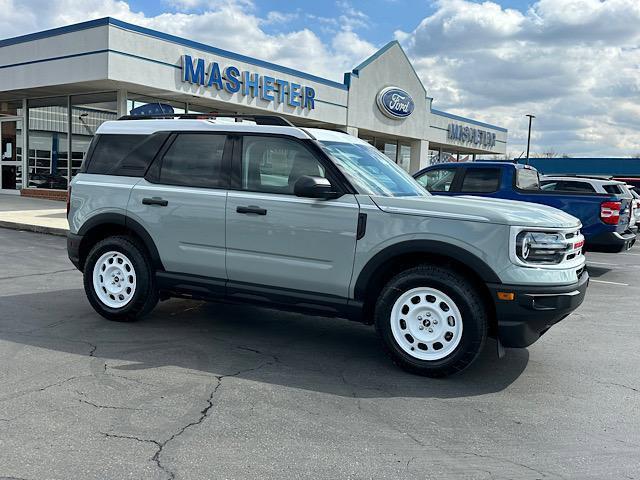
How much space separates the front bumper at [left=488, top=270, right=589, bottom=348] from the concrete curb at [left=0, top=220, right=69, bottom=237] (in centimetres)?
1034

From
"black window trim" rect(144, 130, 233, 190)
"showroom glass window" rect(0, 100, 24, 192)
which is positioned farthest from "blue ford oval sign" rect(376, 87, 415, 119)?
"black window trim" rect(144, 130, 233, 190)

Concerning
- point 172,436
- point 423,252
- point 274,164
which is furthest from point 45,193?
point 172,436

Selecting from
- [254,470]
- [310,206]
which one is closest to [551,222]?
[310,206]

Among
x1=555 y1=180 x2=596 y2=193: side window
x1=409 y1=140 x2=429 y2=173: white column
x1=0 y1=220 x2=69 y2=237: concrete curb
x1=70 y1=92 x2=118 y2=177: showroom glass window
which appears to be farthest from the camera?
x1=409 y1=140 x2=429 y2=173: white column

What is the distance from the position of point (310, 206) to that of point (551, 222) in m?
1.87

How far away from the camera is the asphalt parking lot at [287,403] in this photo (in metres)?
3.11

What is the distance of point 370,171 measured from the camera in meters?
5.07

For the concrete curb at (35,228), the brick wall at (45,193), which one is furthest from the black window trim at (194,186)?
the brick wall at (45,193)

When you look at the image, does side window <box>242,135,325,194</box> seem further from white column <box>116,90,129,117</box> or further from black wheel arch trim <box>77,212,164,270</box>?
white column <box>116,90,129,117</box>

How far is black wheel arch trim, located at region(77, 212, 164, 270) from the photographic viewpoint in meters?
5.48

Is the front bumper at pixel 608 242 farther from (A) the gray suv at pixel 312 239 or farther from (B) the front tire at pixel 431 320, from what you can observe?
(B) the front tire at pixel 431 320

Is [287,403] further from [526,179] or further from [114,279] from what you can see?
[526,179]

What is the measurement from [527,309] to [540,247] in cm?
48

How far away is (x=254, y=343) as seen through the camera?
5219 millimetres
